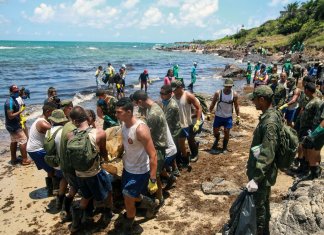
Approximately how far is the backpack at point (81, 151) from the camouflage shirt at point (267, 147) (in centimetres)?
211

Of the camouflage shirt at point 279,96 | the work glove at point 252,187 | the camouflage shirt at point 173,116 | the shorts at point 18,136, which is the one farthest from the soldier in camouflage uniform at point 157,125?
the camouflage shirt at point 279,96

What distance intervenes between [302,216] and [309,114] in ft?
8.74

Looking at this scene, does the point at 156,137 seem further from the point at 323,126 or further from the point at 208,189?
the point at 323,126

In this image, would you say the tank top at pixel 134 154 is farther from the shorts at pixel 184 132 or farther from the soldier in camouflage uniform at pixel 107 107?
the shorts at pixel 184 132

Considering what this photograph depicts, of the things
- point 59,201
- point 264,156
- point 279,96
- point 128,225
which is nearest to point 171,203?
point 128,225

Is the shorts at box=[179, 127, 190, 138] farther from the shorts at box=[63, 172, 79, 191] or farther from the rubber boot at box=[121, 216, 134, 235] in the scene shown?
the shorts at box=[63, 172, 79, 191]

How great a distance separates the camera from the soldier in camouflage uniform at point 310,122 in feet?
19.6

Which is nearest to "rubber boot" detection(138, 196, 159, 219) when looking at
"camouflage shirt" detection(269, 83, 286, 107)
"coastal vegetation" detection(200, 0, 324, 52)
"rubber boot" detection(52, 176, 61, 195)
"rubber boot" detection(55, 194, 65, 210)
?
"rubber boot" detection(55, 194, 65, 210)

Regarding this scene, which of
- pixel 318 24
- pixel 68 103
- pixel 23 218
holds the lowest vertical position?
pixel 23 218

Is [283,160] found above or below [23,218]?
above

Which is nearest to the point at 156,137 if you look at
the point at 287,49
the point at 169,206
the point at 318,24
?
the point at 169,206

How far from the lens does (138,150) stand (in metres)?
4.41

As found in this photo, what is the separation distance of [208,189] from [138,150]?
2.31 metres

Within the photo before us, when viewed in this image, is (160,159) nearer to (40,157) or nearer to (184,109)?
(184,109)
